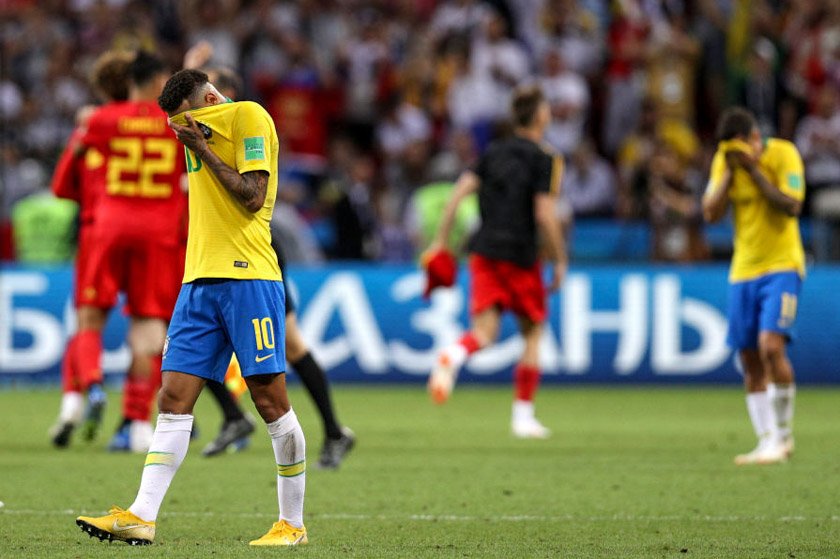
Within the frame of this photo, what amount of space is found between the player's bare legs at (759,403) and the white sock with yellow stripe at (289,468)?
4007 mm

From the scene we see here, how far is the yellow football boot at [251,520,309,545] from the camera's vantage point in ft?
20.7

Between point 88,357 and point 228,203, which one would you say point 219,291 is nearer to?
point 228,203

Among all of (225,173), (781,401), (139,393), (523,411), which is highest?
(225,173)

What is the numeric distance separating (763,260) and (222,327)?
14.3ft

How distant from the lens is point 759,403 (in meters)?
9.77

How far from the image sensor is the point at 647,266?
15773 mm

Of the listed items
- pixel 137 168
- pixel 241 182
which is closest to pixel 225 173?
pixel 241 182

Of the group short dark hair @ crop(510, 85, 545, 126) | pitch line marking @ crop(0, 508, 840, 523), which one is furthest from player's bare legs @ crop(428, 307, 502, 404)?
pitch line marking @ crop(0, 508, 840, 523)

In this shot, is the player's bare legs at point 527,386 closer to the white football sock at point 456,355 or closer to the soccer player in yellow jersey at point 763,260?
the white football sock at point 456,355

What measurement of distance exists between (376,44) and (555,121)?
8.82ft

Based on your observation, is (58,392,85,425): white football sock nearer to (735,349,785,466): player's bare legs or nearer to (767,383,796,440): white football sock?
(735,349,785,466): player's bare legs

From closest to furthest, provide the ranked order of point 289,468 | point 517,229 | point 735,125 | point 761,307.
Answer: point 289,468 → point 735,125 → point 761,307 → point 517,229

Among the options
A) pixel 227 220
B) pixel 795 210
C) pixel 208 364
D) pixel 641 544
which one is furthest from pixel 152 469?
pixel 795 210

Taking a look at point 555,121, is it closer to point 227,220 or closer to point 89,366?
point 89,366
